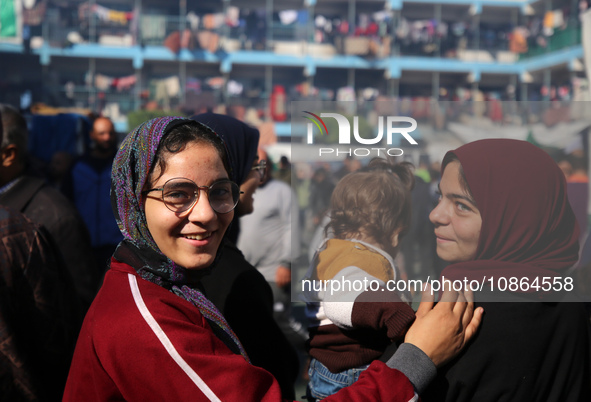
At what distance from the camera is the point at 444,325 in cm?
147

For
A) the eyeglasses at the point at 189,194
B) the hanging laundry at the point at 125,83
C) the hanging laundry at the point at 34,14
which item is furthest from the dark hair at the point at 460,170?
the hanging laundry at the point at 125,83

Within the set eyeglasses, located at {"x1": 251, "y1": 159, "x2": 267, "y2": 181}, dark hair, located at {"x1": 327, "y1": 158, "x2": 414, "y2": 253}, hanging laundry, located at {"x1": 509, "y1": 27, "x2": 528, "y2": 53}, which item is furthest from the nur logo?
hanging laundry, located at {"x1": 509, "y1": 27, "x2": 528, "y2": 53}

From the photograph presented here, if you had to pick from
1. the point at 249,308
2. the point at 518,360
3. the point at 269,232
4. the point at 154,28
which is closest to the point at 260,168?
the point at 249,308

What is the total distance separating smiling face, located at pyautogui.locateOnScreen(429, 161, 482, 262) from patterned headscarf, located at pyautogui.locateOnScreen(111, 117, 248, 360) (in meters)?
0.61

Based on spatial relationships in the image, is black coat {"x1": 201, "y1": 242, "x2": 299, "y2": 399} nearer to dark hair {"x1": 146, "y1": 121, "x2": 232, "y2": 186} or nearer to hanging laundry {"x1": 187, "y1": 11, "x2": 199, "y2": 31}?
dark hair {"x1": 146, "y1": 121, "x2": 232, "y2": 186}

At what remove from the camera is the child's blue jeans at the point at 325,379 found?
68.8 inches

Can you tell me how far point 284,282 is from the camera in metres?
4.51

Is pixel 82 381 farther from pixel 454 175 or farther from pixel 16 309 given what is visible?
pixel 454 175

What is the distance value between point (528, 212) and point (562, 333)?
1.15 feet

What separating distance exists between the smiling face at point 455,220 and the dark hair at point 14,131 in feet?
7.55

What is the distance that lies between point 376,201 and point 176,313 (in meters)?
0.61

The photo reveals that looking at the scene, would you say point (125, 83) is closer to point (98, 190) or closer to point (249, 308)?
point (98, 190)

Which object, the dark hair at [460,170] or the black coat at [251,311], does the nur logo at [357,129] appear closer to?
the dark hair at [460,170]

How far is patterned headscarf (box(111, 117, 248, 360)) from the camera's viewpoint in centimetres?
140
